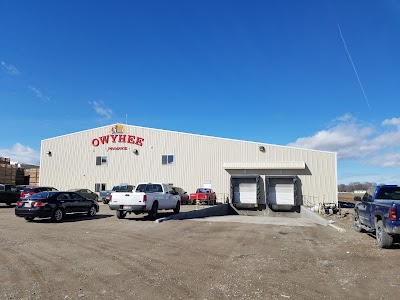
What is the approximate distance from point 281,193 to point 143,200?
762 inches

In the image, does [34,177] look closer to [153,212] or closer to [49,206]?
[49,206]

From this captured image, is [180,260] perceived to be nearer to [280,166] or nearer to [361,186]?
[280,166]

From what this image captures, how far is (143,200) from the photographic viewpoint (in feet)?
58.5

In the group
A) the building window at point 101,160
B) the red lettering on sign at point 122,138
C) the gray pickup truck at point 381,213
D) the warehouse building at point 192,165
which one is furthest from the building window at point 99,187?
the gray pickup truck at point 381,213

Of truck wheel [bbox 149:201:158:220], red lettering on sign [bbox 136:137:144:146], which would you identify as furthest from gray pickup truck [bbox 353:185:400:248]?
red lettering on sign [bbox 136:137:144:146]

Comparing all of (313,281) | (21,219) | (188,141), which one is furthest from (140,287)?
(188,141)

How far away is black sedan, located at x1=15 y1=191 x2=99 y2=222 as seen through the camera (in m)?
16.6

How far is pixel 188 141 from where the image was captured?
3731 centimetres

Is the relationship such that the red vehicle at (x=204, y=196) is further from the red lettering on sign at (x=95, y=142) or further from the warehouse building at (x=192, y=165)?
the red lettering on sign at (x=95, y=142)

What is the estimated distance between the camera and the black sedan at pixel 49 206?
1658 cm

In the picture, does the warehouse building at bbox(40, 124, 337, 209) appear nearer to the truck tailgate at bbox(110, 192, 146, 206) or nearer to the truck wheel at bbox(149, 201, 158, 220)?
the truck wheel at bbox(149, 201, 158, 220)

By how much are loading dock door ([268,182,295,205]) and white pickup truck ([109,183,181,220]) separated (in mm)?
16306

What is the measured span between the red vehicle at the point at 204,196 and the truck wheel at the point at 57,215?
1688cm

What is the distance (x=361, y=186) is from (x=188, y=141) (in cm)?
11260
